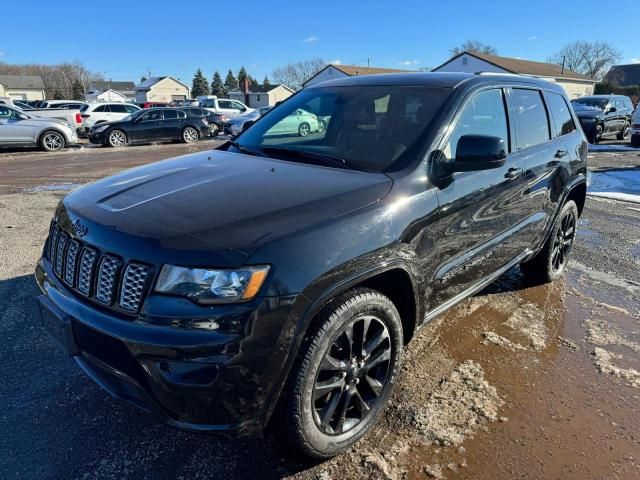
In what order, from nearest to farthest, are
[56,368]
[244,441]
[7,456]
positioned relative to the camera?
[7,456]
[244,441]
[56,368]

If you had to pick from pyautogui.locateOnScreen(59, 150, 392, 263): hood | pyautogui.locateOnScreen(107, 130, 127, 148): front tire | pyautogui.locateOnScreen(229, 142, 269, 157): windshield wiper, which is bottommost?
pyautogui.locateOnScreen(107, 130, 127, 148): front tire

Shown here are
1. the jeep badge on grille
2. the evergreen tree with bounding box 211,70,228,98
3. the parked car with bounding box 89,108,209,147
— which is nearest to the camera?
Result: the jeep badge on grille

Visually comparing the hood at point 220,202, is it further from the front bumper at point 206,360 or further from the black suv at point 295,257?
the front bumper at point 206,360

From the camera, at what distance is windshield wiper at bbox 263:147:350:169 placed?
2.86m

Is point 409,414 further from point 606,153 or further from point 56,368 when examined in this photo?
point 606,153

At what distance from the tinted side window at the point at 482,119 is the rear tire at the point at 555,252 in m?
1.46

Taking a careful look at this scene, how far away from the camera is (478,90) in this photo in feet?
10.6

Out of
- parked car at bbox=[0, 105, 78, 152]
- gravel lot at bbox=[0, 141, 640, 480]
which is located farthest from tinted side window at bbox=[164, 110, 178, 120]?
gravel lot at bbox=[0, 141, 640, 480]

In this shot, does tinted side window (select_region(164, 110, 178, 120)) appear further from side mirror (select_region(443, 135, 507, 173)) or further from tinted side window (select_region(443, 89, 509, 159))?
side mirror (select_region(443, 135, 507, 173))

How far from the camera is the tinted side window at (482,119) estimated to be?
292 centimetres

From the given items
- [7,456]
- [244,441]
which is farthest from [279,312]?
[7,456]

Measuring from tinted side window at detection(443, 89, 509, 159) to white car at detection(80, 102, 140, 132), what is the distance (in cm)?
2097

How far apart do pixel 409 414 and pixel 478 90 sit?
6.99ft

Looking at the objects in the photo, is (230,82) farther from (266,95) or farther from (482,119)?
(482,119)
